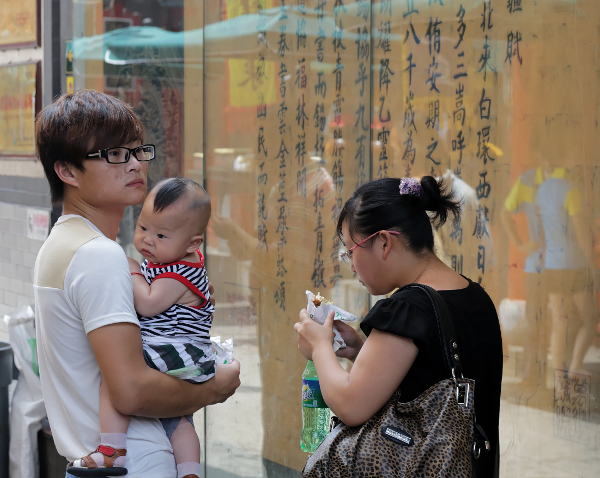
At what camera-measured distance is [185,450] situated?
2068mm

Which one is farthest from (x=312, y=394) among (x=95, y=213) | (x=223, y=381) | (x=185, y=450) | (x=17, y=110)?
(x=17, y=110)

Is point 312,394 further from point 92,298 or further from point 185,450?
point 92,298

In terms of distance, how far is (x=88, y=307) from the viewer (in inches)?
69.9

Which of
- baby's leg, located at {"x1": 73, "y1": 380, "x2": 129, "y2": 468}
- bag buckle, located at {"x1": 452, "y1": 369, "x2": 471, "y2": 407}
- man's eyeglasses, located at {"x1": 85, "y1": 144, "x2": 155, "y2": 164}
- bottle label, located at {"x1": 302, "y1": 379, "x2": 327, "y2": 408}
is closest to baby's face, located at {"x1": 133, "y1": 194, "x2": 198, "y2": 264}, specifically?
man's eyeglasses, located at {"x1": 85, "y1": 144, "x2": 155, "y2": 164}

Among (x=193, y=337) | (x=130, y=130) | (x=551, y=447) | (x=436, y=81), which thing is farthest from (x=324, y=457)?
(x=436, y=81)

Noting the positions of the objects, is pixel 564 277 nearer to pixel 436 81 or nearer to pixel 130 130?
pixel 436 81

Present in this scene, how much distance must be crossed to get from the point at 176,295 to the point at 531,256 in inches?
59.9

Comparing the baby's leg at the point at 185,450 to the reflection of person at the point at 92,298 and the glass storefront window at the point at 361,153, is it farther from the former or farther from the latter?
the glass storefront window at the point at 361,153

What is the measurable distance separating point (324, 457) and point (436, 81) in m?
1.89

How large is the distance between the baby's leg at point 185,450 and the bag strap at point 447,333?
0.82 metres

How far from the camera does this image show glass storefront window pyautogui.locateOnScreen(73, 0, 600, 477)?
2.80 meters

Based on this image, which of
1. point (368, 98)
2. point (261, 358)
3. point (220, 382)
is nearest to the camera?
point (220, 382)

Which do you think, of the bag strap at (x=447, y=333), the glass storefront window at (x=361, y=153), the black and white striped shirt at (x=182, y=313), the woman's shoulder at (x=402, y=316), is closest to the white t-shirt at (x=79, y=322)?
the black and white striped shirt at (x=182, y=313)

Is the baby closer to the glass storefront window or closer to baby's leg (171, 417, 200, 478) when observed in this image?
baby's leg (171, 417, 200, 478)
